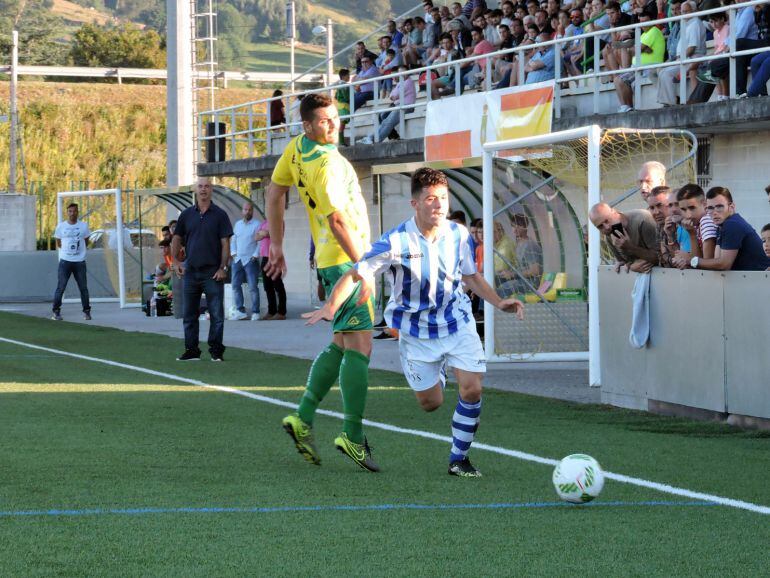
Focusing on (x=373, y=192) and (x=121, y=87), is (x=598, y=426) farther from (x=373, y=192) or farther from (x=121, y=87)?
(x=121, y=87)

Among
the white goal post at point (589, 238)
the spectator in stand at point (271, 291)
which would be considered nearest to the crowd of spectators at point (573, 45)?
the spectator in stand at point (271, 291)

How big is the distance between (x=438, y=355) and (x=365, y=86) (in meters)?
22.2

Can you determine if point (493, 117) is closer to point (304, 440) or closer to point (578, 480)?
point (304, 440)

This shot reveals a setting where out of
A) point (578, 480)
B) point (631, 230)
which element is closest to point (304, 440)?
point (578, 480)

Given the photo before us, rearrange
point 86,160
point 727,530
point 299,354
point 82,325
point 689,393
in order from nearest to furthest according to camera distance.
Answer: point 727,530 < point 689,393 < point 299,354 < point 82,325 < point 86,160

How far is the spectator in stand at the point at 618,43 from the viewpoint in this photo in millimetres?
20172

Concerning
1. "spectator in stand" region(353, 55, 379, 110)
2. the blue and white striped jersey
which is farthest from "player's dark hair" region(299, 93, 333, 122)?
"spectator in stand" region(353, 55, 379, 110)

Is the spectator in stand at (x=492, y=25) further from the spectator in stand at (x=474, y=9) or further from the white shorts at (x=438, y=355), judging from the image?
the white shorts at (x=438, y=355)

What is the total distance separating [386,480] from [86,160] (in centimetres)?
6477

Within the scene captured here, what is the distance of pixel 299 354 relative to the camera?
17.6 metres

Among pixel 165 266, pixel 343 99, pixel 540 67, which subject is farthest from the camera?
pixel 343 99

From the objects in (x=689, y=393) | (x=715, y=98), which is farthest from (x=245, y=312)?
(x=689, y=393)

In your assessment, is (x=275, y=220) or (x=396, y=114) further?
(x=396, y=114)

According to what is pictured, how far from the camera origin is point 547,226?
17328 mm
